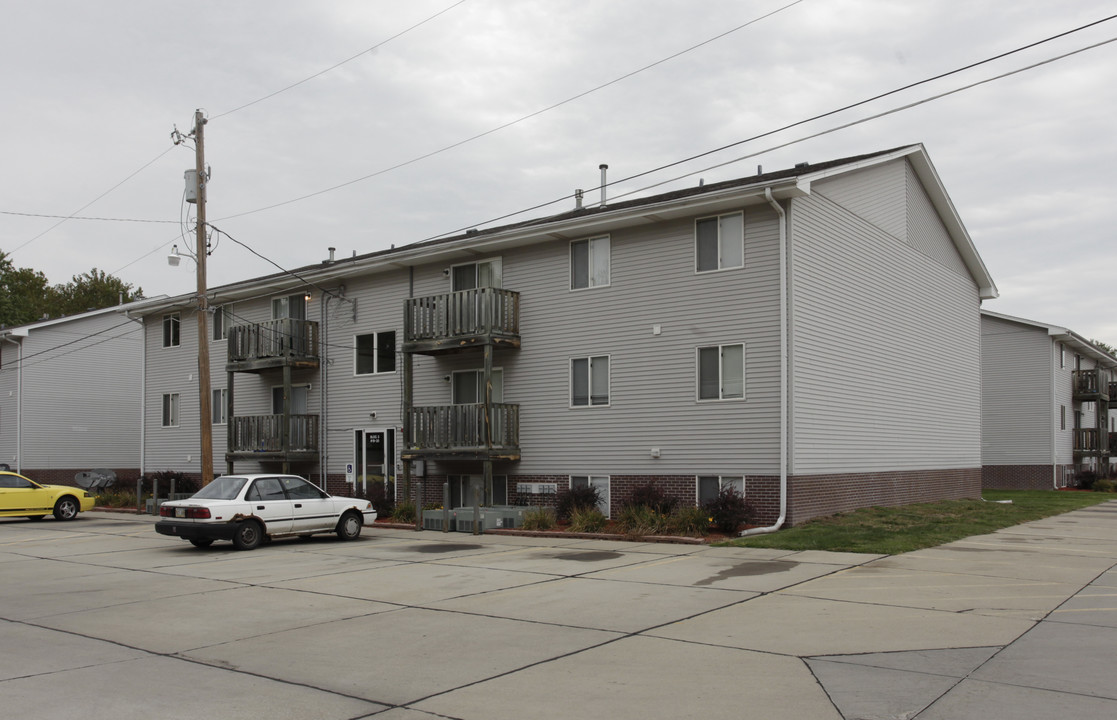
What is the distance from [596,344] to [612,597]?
39.2 feet

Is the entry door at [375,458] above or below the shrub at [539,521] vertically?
above

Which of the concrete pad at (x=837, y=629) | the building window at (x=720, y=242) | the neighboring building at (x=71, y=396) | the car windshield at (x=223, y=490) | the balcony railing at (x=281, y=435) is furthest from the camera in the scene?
the neighboring building at (x=71, y=396)

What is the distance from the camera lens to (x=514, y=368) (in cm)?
2512

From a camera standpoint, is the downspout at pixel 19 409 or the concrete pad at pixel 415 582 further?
the downspout at pixel 19 409

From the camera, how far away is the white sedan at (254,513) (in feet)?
58.9

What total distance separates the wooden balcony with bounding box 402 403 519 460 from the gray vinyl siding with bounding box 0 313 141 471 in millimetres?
24178

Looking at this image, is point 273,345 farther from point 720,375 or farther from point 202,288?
point 720,375

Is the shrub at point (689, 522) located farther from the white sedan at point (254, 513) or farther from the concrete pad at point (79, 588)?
the concrete pad at point (79, 588)

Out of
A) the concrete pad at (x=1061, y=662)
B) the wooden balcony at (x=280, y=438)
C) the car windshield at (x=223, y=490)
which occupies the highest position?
the wooden balcony at (x=280, y=438)

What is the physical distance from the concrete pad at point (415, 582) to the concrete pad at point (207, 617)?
0.53 m

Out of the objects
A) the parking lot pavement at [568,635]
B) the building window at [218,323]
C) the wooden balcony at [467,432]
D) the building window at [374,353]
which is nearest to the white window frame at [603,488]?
the wooden balcony at [467,432]

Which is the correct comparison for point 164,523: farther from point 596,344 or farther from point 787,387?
point 787,387

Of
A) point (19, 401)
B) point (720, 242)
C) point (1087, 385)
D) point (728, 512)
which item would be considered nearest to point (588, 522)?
point (728, 512)

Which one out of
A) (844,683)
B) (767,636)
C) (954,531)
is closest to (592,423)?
(954,531)
